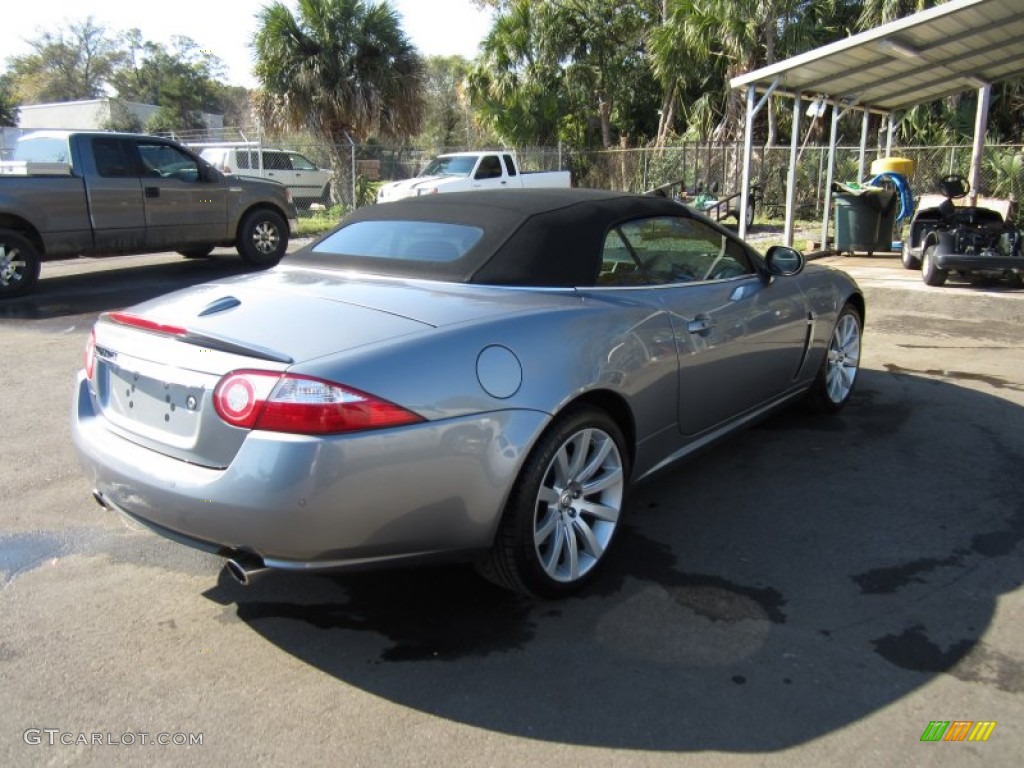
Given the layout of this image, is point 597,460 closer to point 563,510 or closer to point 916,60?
point 563,510

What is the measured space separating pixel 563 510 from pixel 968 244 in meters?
9.45

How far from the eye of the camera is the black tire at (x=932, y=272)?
10.4 m

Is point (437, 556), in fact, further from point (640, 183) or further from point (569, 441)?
point (640, 183)

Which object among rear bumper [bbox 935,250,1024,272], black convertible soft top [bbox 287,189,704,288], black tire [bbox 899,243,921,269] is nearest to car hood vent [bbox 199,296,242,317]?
black convertible soft top [bbox 287,189,704,288]

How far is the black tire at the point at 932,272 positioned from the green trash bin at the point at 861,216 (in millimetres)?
Result: 2904

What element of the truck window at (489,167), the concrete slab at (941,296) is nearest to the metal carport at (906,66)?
the concrete slab at (941,296)

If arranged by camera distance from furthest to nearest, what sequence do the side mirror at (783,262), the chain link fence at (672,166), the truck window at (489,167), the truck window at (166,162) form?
the truck window at (489,167), the chain link fence at (672,166), the truck window at (166,162), the side mirror at (783,262)

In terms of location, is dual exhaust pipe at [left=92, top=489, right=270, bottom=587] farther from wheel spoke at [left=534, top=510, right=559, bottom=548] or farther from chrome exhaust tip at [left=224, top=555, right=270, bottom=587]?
wheel spoke at [left=534, top=510, right=559, bottom=548]

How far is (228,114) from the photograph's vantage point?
67.2 m

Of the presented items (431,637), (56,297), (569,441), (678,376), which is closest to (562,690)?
(431,637)

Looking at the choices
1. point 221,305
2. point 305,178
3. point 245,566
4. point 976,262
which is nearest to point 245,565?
point 245,566

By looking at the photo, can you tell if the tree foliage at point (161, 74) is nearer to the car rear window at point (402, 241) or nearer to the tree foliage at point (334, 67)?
the tree foliage at point (334, 67)

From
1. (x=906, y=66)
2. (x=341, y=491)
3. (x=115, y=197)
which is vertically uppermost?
(x=906, y=66)

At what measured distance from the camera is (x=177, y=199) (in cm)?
1099
